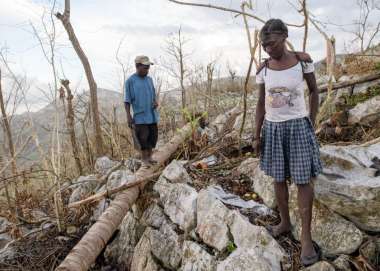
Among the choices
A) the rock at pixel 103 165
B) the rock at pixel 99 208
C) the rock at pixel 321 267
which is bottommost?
the rock at pixel 99 208

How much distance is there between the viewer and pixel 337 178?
100 inches

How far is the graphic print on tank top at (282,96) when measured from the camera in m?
2.17

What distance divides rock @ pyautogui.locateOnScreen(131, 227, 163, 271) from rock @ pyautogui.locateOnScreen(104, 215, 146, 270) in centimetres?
19

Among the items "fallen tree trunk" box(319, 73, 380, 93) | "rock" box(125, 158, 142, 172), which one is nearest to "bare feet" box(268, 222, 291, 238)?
"fallen tree trunk" box(319, 73, 380, 93)

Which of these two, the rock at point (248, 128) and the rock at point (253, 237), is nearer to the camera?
the rock at point (253, 237)

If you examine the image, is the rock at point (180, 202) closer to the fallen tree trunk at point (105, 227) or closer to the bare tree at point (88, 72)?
the fallen tree trunk at point (105, 227)

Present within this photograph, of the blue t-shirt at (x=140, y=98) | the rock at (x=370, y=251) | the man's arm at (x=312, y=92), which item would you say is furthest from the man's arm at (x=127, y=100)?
the rock at (x=370, y=251)

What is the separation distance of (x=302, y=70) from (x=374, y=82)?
8.86ft

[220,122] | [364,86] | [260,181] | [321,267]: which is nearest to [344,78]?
[364,86]

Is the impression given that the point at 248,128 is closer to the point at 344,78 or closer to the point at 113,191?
the point at 344,78

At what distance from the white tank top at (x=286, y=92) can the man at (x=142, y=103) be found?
2270 mm

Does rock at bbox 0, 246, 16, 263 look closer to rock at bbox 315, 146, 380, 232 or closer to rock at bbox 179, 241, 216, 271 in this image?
rock at bbox 179, 241, 216, 271

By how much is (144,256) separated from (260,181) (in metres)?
1.36

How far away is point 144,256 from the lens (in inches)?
134
